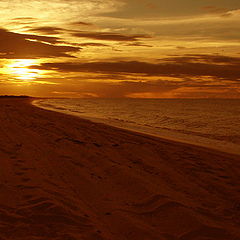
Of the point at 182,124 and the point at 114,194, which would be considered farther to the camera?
the point at 182,124

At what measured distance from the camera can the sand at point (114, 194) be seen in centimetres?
480

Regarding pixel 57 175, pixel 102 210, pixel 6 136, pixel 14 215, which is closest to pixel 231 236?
pixel 102 210

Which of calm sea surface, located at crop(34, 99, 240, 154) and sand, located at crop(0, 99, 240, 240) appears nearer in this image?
sand, located at crop(0, 99, 240, 240)

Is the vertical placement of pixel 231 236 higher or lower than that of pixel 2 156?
lower

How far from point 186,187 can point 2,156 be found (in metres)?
5.00

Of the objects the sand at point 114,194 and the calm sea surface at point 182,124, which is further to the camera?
the calm sea surface at point 182,124

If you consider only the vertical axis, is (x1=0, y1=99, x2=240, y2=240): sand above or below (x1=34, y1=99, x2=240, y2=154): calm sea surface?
above

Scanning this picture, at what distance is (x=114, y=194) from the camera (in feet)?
20.8

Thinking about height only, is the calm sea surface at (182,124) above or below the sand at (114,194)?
below

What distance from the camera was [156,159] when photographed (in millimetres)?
9633

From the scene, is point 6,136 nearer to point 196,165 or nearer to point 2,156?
point 2,156

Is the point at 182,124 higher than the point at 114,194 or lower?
lower

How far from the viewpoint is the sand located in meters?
4.80

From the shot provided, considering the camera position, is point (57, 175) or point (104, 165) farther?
point (104, 165)
